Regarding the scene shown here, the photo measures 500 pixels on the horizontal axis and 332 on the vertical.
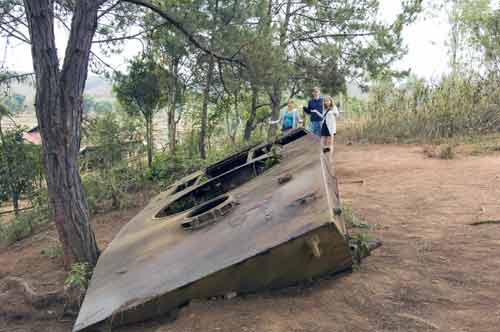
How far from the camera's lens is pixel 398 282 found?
11.2 feet

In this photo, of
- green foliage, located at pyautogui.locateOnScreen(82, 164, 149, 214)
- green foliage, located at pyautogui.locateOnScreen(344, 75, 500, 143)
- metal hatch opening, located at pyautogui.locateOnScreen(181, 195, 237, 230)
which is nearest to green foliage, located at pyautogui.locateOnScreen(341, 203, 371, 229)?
metal hatch opening, located at pyautogui.locateOnScreen(181, 195, 237, 230)

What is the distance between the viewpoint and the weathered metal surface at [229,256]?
277 cm

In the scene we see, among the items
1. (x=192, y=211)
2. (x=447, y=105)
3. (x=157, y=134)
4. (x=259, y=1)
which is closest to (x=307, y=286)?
(x=192, y=211)

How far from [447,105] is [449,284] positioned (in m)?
10.3

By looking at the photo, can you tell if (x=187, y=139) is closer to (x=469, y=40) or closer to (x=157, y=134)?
(x=157, y=134)

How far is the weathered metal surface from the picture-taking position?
2.77 metres

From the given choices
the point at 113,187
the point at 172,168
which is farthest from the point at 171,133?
the point at 113,187

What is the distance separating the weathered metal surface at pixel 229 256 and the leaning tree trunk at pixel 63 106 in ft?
2.85

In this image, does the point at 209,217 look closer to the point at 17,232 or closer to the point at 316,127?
the point at 316,127

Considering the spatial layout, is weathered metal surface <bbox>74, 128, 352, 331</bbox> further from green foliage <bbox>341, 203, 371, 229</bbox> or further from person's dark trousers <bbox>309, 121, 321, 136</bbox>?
person's dark trousers <bbox>309, 121, 321, 136</bbox>

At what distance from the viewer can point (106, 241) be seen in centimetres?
648

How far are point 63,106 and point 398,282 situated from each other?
136 inches

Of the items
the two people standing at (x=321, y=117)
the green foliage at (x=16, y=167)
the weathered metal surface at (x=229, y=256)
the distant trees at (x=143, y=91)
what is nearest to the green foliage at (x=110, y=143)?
the distant trees at (x=143, y=91)

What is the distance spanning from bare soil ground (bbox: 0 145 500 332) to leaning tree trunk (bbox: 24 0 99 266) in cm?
77
